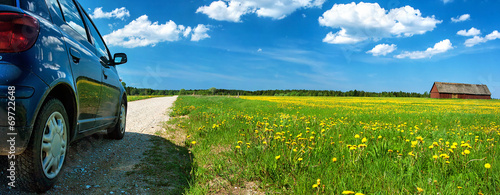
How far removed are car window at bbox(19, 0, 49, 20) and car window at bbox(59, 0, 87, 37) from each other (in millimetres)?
572

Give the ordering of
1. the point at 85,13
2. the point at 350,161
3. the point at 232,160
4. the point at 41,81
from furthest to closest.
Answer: the point at 85,13 → the point at 232,160 → the point at 350,161 → the point at 41,81

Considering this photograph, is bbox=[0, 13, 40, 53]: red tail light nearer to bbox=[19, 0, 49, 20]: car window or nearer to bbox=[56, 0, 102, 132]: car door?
bbox=[19, 0, 49, 20]: car window

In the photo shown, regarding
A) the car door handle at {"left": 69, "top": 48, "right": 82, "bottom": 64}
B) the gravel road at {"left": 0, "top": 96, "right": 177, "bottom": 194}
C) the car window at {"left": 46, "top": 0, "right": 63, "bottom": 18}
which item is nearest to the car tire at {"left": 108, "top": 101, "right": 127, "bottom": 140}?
the gravel road at {"left": 0, "top": 96, "right": 177, "bottom": 194}

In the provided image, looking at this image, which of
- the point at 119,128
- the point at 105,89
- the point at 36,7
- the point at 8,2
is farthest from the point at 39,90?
the point at 119,128

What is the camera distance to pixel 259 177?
3.01 meters

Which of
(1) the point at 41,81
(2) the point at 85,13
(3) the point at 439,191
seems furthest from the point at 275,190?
(2) the point at 85,13

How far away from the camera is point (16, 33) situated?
2.01 metres

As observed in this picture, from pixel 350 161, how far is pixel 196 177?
1.83 m

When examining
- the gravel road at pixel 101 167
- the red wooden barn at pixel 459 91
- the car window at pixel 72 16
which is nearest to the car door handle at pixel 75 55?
the car window at pixel 72 16

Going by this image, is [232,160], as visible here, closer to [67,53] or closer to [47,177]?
[47,177]

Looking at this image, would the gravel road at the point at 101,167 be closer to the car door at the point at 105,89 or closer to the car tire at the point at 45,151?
the car tire at the point at 45,151

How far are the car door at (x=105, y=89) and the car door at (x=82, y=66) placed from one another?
18cm

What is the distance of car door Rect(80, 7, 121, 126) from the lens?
386cm

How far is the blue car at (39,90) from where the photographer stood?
1.93 m
